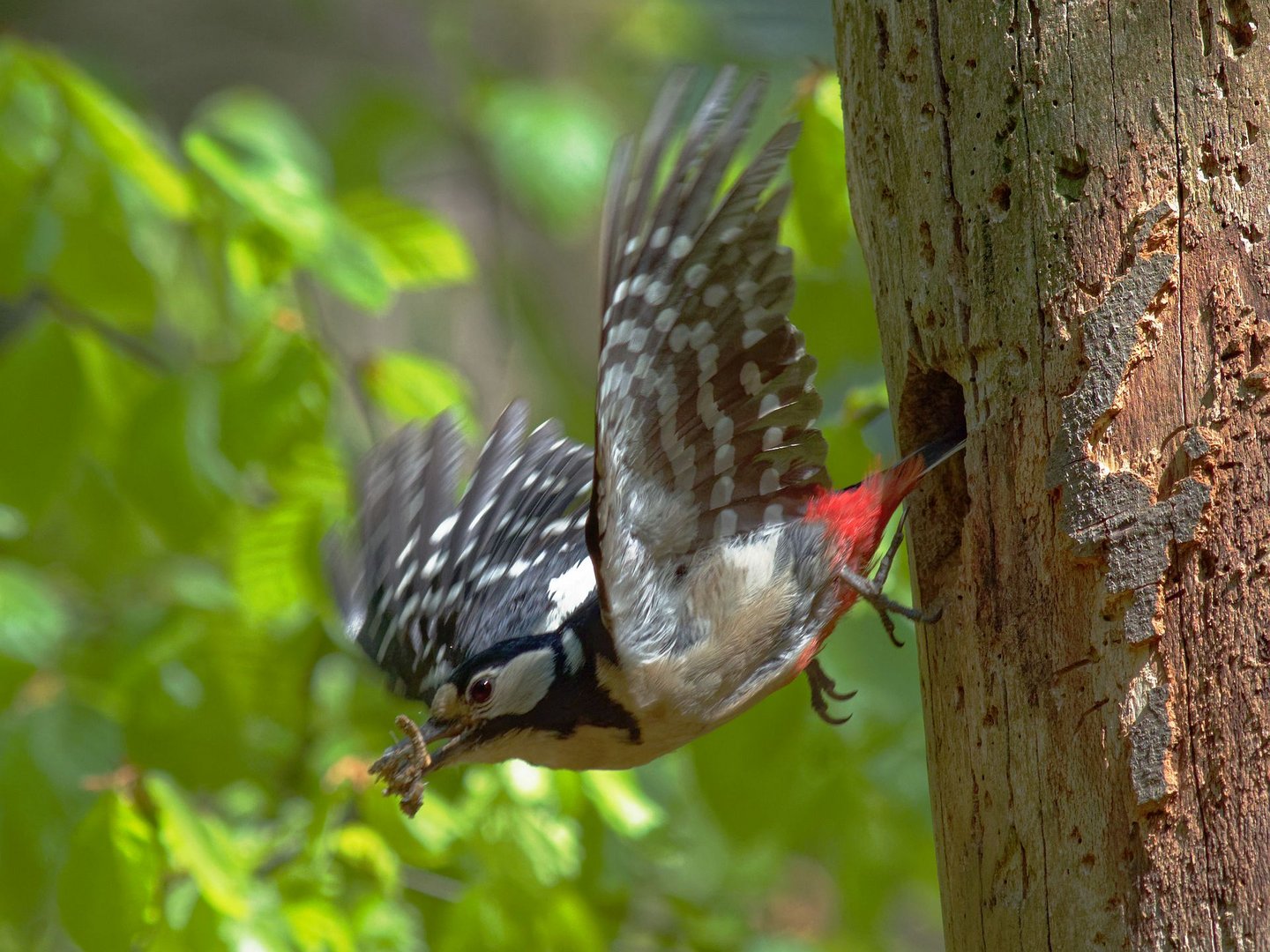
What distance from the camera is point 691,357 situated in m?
1.82

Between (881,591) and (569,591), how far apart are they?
25.4 inches

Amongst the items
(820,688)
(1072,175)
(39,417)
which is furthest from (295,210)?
(1072,175)

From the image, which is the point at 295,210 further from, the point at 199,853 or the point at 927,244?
the point at 927,244

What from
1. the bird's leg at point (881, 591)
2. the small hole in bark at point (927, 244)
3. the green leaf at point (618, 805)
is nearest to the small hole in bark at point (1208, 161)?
the small hole in bark at point (927, 244)

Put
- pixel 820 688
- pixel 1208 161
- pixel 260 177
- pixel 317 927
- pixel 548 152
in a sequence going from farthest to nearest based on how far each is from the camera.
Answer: pixel 548 152, pixel 260 177, pixel 820 688, pixel 317 927, pixel 1208 161

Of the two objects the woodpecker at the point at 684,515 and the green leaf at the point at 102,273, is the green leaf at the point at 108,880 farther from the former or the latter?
the green leaf at the point at 102,273

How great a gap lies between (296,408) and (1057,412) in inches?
65.6

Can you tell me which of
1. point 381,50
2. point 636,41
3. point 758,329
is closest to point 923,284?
point 758,329

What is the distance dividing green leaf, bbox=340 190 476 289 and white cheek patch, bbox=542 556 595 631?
753mm

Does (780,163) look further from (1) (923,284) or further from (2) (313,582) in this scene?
(2) (313,582)

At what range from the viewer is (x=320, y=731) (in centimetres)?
323

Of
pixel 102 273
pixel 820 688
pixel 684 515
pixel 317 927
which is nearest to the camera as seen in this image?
pixel 684 515

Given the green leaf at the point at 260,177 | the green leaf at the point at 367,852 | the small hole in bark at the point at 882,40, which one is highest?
the green leaf at the point at 260,177

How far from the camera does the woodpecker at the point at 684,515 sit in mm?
1713
